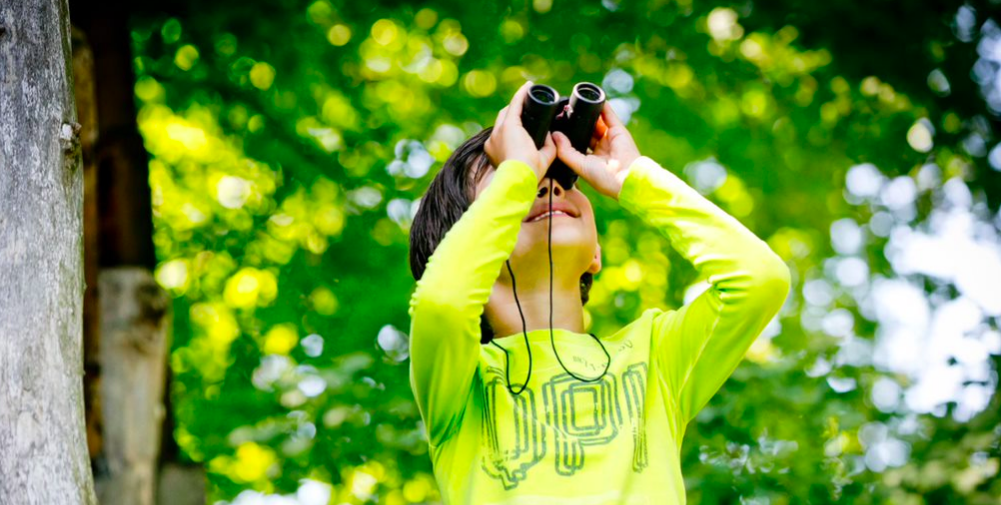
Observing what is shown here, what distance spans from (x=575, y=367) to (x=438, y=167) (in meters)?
4.09

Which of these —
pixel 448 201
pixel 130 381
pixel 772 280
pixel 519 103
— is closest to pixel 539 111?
→ pixel 519 103


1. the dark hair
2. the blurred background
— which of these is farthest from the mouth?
the blurred background

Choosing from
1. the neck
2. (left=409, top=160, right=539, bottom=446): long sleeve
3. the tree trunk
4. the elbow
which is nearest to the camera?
the tree trunk

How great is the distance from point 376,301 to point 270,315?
910 mm

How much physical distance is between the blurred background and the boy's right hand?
303 cm

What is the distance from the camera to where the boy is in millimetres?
2172

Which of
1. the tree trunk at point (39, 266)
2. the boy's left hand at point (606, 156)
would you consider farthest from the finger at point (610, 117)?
the tree trunk at point (39, 266)

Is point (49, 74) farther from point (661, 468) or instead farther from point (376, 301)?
point (376, 301)

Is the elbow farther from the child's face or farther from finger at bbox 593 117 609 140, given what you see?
finger at bbox 593 117 609 140

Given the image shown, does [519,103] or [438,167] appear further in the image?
[438,167]

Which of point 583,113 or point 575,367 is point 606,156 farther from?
point 575,367

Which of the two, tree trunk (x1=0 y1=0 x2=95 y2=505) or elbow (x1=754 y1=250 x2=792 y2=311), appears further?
elbow (x1=754 y1=250 x2=792 y2=311)

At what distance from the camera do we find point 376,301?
615 cm

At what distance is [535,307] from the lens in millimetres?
2518
